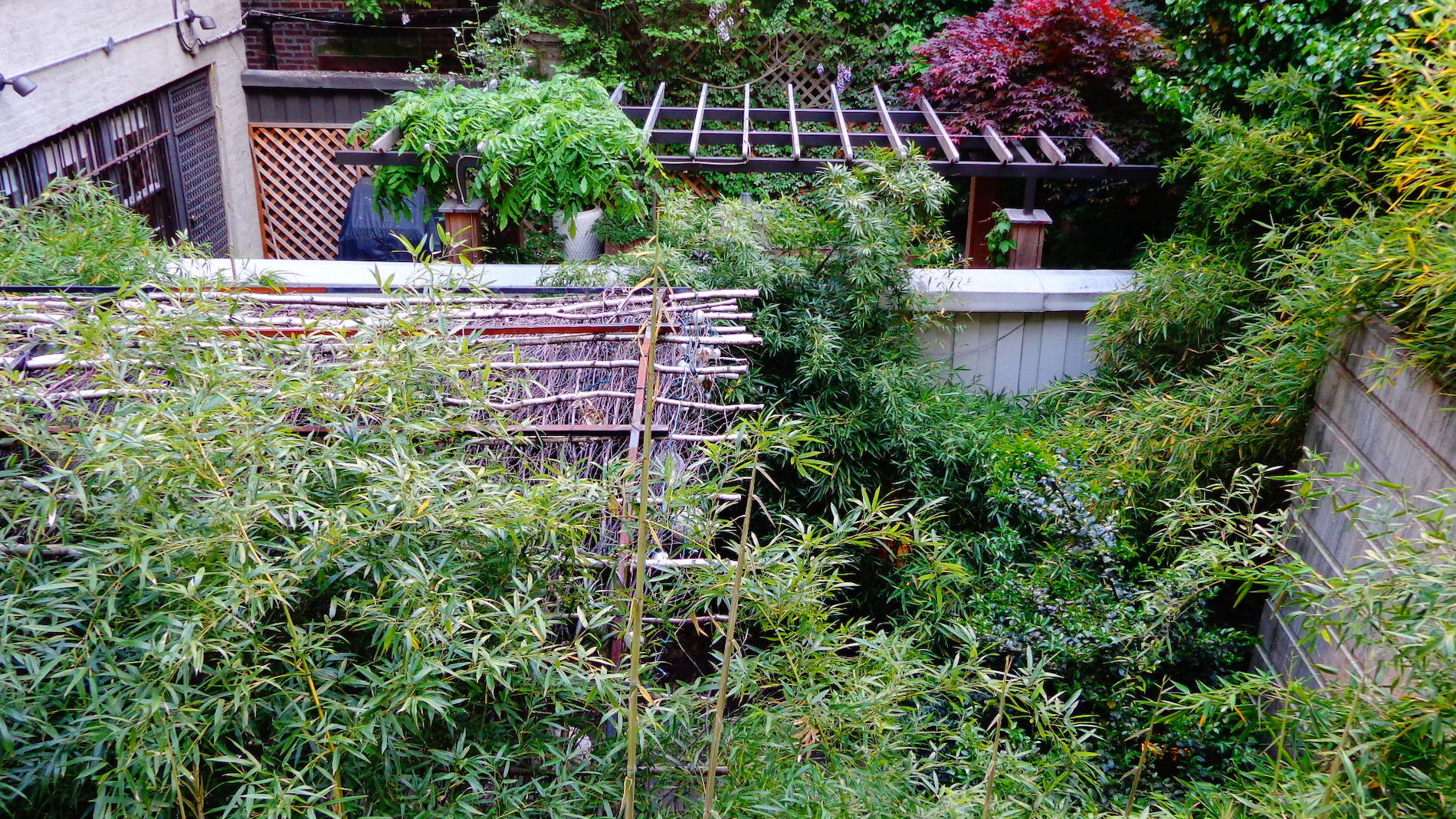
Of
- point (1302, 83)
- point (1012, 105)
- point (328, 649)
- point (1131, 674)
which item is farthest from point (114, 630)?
point (1012, 105)

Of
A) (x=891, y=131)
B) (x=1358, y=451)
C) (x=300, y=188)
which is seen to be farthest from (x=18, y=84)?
(x=1358, y=451)

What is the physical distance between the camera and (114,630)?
56.6 inches

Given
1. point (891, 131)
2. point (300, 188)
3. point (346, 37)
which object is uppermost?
point (346, 37)

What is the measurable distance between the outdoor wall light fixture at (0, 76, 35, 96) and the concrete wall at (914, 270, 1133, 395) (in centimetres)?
411

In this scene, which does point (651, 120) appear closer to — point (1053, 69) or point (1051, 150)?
point (1051, 150)

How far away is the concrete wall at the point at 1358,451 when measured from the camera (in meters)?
2.26

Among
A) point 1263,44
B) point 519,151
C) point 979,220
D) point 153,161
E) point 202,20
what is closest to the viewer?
point 519,151

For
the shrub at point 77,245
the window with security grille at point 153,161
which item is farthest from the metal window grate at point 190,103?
the shrub at point 77,245

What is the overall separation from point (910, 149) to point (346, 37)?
593 centimetres

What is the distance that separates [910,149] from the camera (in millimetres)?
3891

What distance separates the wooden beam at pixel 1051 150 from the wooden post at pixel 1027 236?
10.0 inches

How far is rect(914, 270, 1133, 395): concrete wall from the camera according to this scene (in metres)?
3.97

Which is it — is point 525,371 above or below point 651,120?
below

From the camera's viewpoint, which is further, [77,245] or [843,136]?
[843,136]
